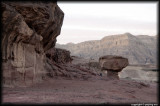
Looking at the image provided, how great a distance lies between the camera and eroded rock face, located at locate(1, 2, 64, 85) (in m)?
11.8

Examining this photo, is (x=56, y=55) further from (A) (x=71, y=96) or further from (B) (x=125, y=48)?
(B) (x=125, y=48)

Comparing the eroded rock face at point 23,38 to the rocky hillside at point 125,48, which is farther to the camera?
the rocky hillside at point 125,48

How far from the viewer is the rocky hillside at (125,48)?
95812 millimetres

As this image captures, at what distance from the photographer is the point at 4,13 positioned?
11.2 meters

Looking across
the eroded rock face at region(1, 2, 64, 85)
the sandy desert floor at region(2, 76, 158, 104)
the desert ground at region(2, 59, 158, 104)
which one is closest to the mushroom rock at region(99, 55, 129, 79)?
the desert ground at region(2, 59, 158, 104)

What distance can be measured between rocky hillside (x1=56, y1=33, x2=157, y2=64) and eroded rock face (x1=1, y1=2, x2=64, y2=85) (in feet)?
255

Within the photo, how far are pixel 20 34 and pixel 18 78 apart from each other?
9.84 feet

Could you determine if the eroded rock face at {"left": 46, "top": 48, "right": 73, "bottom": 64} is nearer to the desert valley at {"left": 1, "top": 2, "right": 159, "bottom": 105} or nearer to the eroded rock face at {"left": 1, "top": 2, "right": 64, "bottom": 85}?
the desert valley at {"left": 1, "top": 2, "right": 159, "bottom": 105}

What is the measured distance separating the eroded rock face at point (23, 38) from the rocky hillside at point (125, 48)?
77868 millimetres

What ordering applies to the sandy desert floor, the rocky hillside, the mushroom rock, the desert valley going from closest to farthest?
1. the sandy desert floor
2. the desert valley
3. the mushroom rock
4. the rocky hillside

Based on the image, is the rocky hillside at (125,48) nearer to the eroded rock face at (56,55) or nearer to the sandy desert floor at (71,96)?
the eroded rock face at (56,55)

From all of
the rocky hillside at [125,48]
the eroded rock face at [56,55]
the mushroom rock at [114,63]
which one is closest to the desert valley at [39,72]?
the mushroom rock at [114,63]

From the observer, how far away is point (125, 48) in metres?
102

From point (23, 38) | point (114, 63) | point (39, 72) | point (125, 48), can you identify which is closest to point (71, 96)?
point (23, 38)
